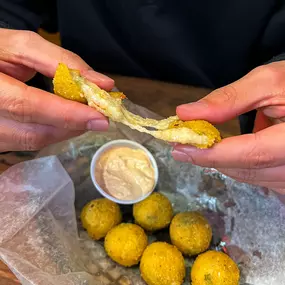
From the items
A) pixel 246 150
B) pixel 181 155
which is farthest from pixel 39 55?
pixel 246 150

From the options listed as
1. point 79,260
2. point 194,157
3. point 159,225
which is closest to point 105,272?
point 79,260

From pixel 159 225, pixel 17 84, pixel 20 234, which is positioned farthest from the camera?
pixel 159 225

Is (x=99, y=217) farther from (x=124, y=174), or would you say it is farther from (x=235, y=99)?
(x=235, y=99)

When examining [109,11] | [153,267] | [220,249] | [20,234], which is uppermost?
[109,11]

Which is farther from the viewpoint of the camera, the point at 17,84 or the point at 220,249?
the point at 220,249

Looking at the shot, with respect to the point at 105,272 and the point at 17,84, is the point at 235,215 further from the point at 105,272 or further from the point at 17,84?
the point at 17,84

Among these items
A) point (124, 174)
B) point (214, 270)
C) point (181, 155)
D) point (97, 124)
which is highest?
point (97, 124)

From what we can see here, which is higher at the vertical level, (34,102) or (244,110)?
(34,102)
